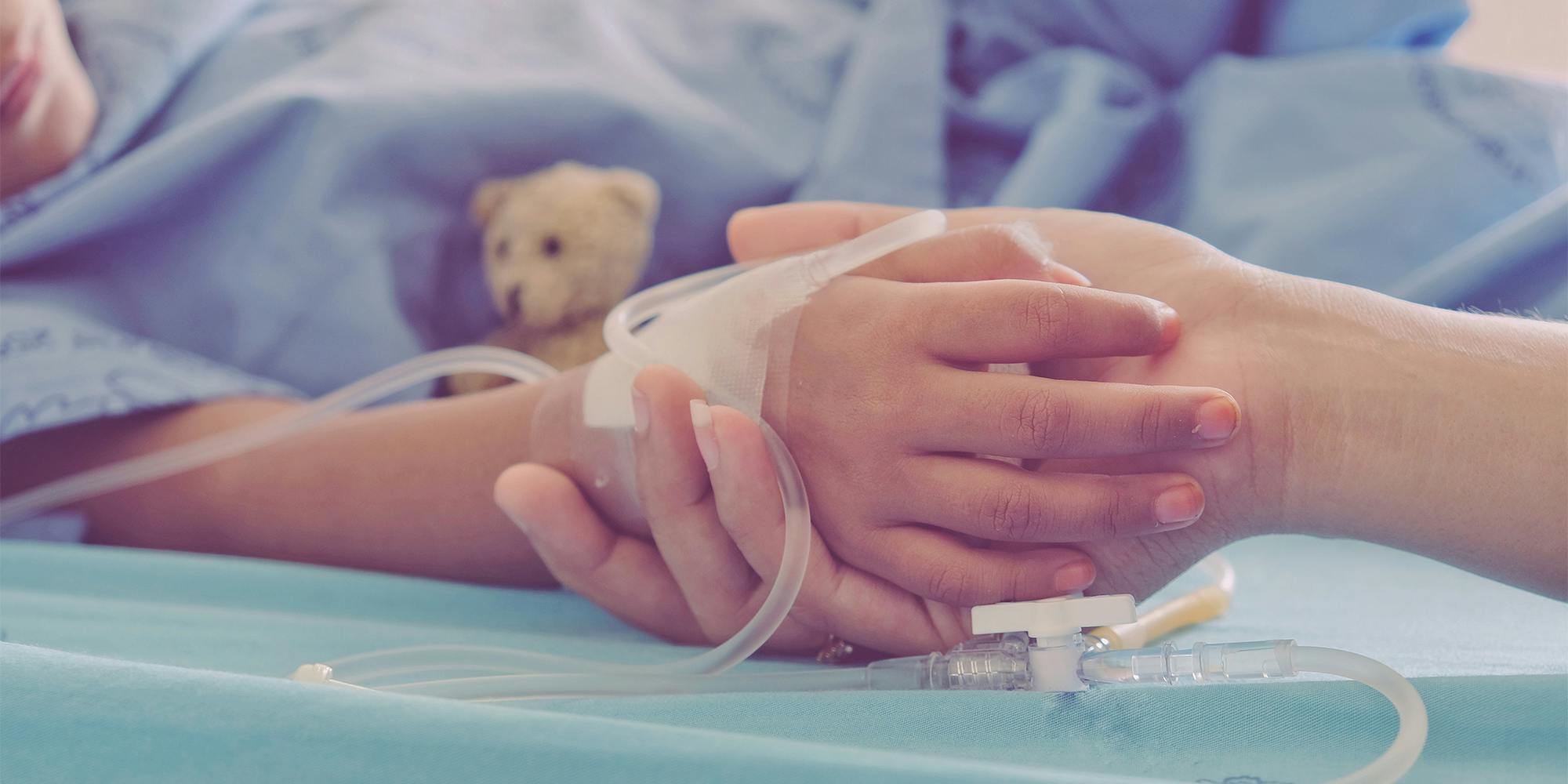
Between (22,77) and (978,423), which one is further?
(22,77)

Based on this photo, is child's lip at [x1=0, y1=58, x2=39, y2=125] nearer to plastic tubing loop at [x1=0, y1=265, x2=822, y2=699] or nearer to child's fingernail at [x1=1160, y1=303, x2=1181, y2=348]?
Answer: plastic tubing loop at [x1=0, y1=265, x2=822, y2=699]

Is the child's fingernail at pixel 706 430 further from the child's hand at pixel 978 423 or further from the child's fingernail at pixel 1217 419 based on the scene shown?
the child's fingernail at pixel 1217 419

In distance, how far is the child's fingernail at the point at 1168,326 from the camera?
22.5 inches

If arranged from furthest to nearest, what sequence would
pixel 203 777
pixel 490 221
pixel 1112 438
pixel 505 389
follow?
pixel 490 221, pixel 505 389, pixel 1112 438, pixel 203 777

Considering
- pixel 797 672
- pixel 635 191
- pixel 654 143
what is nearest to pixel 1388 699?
pixel 797 672

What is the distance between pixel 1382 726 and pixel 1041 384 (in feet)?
0.69

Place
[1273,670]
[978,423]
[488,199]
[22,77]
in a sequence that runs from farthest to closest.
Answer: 1. [488,199]
2. [22,77]
3. [978,423]
4. [1273,670]

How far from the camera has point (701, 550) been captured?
0.64m

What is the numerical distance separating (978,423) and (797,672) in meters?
0.16

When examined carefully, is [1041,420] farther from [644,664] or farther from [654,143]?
[654,143]

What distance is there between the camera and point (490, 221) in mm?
1120

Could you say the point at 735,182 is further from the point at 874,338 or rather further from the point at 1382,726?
the point at 1382,726

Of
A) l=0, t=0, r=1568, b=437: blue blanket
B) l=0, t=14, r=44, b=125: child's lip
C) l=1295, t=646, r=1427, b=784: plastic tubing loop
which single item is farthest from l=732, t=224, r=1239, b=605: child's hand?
l=0, t=14, r=44, b=125: child's lip

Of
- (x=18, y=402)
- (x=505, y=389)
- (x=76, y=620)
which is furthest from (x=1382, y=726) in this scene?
(x=18, y=402)
